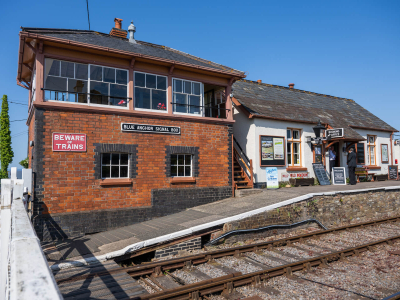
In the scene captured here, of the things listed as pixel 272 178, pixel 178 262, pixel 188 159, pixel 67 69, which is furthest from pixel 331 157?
pixel 67 69

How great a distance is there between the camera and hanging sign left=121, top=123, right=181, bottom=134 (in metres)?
10.7

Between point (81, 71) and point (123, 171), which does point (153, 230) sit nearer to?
point (123, 171)

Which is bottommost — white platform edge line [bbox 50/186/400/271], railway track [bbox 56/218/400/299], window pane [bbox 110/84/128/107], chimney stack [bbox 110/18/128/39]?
railway track [bbox 56/218/400/299]

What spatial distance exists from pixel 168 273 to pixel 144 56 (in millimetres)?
7426

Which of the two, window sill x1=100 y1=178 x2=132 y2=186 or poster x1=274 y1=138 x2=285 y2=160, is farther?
poster x1=274 y1=138 x2=285 y2=160

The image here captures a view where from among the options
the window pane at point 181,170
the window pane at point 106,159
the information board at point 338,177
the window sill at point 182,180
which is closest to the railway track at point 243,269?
the window sill at point 182,180

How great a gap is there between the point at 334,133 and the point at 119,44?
38.4 ft

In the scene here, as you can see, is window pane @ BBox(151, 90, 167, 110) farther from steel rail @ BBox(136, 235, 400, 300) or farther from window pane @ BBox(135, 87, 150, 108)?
steel rail @ BBox(136, 235, 400, 300)

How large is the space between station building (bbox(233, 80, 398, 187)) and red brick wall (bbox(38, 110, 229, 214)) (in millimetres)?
2733

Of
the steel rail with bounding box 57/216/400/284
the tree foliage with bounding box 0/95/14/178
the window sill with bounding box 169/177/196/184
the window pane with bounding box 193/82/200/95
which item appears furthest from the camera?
the tree foliage with bounding box 0/95/14/178

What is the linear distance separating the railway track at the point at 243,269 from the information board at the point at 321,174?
6.25m

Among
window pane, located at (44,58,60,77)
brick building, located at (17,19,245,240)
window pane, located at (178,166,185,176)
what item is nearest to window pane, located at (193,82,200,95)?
brick building, located at (17,19,245,240)

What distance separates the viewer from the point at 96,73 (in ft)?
34.4

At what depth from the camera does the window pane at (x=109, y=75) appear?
10.6 metres
